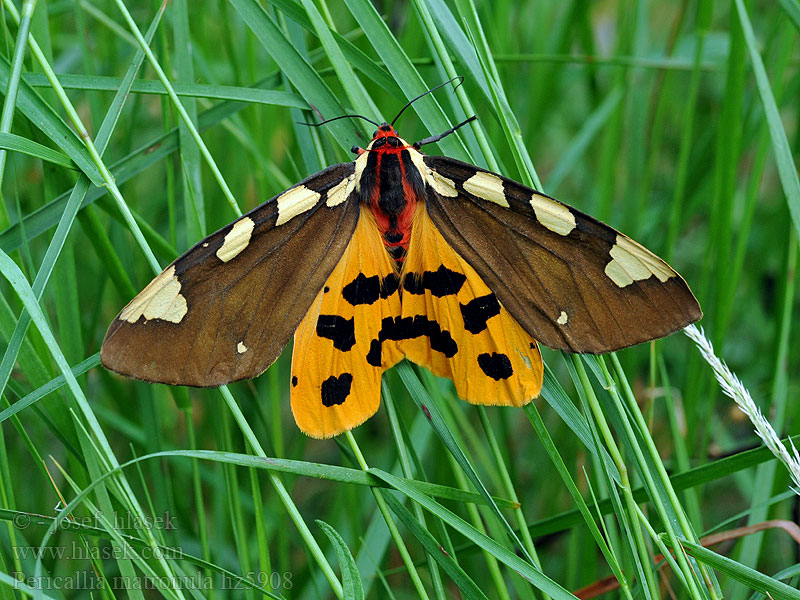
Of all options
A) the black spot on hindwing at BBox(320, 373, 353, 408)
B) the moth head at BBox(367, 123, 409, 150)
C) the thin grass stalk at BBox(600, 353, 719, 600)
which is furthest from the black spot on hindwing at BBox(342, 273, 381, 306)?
the thin grass stalk at BBox(600, 353, 719, 600)

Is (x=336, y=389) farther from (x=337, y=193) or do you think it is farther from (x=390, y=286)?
(x=337, y=193)

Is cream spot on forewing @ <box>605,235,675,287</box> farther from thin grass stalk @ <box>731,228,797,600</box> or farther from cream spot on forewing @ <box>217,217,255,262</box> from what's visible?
cream spot on forewing @ <box>217,217,255,262</box>

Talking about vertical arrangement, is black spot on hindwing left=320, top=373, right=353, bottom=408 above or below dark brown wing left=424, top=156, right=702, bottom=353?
below

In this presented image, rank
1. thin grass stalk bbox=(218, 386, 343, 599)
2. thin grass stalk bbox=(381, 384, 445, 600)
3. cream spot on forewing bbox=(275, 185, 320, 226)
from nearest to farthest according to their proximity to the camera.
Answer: thin grass stalk bbox=(218, 386, 343, 599), thin grass stalk bbox=(381, 384, 445, 600), cream spot on forewing bbox=(275, 185, 320, 226)

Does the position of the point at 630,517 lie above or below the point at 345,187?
below

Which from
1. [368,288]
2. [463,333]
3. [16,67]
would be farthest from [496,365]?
[16,67]

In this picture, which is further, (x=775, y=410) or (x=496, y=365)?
(x=775, y=410)

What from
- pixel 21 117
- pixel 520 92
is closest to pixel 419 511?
pixel 21 117
